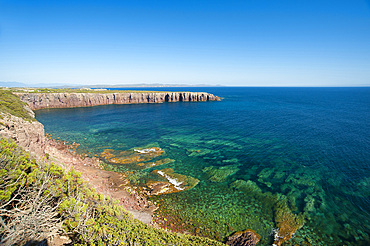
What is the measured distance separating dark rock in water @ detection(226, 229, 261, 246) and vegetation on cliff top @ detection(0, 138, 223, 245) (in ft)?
18.7

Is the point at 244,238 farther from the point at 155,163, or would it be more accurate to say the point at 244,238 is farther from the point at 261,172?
the point at 155,163

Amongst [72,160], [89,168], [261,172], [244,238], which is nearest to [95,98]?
[72,160]

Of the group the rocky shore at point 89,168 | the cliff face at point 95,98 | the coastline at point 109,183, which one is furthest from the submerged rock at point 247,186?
the cliff face at point 95,98

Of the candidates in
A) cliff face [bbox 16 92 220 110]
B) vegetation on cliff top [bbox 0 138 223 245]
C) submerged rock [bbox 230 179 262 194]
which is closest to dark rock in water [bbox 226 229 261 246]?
vegetation on cliff top [bbox 0 138 223 245]

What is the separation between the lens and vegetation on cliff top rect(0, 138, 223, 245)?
1067 centimetres

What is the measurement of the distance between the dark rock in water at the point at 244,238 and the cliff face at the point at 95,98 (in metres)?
120

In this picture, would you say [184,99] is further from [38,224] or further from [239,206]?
[38,224]

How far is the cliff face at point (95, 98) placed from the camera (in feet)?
317

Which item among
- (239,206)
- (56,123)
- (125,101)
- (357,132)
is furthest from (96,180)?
(125,101)

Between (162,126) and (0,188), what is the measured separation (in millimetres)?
53858

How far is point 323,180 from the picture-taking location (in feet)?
97.1

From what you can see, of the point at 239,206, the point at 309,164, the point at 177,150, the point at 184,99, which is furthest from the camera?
the point at 184,99

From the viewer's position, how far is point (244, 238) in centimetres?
1866

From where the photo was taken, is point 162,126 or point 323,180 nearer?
point 323,180
